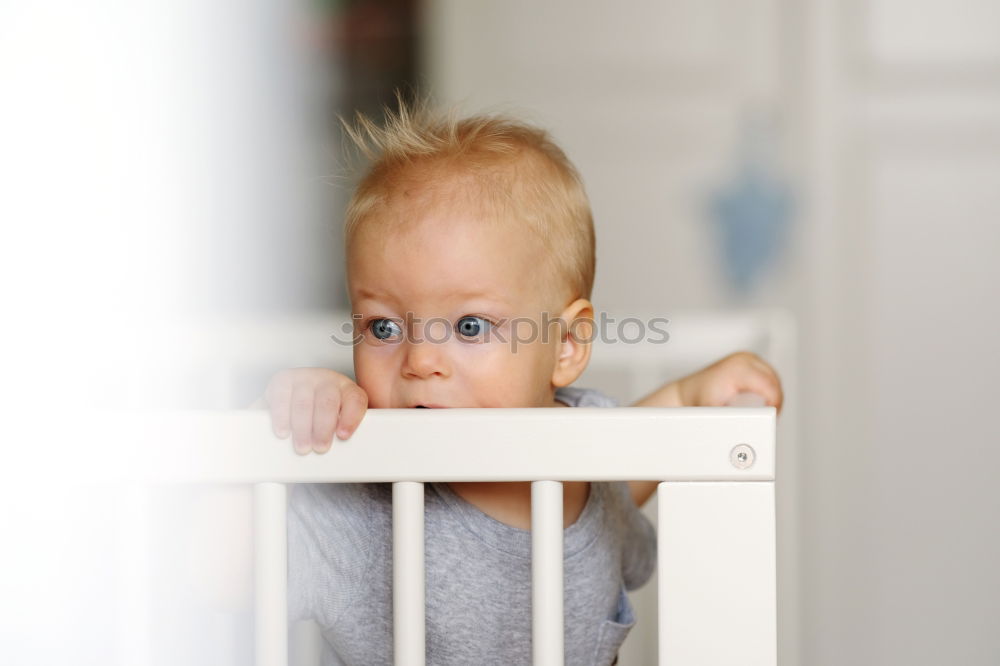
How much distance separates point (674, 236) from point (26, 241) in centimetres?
201

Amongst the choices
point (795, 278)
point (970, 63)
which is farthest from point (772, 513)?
point (970, 63)

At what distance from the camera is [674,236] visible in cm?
253

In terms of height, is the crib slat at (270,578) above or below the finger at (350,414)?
below

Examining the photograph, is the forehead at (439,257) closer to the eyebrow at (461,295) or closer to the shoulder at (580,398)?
the eyebrow at (461,295)

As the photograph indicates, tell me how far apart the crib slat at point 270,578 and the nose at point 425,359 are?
0.70 ft

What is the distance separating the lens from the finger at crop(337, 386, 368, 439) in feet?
1.84

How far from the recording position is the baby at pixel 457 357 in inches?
29.5

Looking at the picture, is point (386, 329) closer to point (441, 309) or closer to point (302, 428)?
point (441, 309)

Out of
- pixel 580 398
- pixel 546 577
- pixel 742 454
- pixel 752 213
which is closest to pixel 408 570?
pixel 546 577

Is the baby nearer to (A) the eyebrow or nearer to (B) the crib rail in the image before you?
(A) the eyebrow

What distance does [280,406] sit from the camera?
0.58 m

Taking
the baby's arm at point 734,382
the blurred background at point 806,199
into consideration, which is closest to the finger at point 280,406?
the baby's arm at point 734,382

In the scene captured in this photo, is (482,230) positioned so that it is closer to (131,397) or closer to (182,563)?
(182,563)

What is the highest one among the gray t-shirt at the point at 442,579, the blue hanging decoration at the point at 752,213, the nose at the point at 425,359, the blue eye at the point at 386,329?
the blue hanging decoration at the point at 752,213
